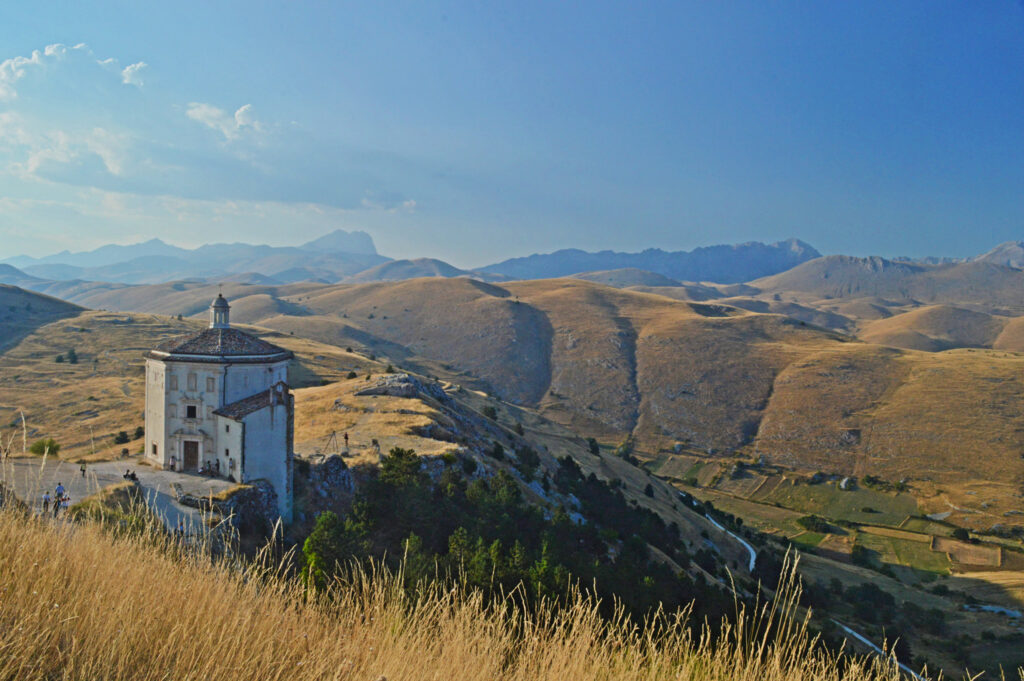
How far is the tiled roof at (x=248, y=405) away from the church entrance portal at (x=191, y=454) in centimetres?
189

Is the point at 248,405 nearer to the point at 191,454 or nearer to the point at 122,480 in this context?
the point at 191,454

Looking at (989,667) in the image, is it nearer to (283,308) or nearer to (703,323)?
(703,323)

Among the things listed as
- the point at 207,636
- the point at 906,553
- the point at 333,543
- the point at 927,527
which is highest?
the point at 207,636

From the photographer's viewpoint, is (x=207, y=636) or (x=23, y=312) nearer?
(x=207, y=636)

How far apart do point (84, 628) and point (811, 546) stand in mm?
73335

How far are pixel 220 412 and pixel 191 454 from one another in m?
2.54

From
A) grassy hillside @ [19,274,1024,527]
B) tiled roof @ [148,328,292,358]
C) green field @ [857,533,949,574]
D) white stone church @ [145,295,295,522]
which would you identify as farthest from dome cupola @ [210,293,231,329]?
grassy hillside @ [19,274,1024,527]

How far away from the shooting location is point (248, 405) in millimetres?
26688

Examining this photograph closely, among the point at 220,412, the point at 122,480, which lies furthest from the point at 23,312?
the point at 220,412

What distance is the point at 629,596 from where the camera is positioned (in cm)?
2033

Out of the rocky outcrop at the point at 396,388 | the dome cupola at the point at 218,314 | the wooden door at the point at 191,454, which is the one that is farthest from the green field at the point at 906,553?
the dome cupola at the point at 218,314

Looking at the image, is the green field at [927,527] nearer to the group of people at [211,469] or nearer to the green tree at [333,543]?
the green tree at [333,543]

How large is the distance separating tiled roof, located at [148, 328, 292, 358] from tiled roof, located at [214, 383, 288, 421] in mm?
2395

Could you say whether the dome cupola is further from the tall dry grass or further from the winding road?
the winding road
